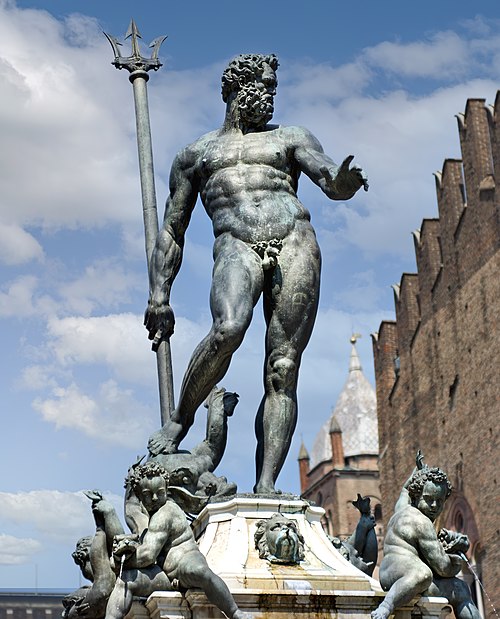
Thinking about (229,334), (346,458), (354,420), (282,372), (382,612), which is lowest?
(382,612)

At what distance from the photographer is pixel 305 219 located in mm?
7789

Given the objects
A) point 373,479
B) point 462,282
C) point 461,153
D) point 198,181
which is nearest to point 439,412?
point 462,282

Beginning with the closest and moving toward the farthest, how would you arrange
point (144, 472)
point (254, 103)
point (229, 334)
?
point (144, 472)
point (229, 334)
point (254, 103)

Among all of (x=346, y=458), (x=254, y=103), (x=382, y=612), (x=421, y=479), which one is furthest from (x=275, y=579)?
(x=346, y=458)

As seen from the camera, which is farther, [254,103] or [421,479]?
[254,103]

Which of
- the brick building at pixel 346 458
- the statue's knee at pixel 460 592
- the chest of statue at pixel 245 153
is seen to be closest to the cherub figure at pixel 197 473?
the statue's knee at pixel 460 592

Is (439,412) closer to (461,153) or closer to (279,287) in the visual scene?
(461,153)

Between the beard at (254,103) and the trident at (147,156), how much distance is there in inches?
60.3

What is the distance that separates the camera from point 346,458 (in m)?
73.3

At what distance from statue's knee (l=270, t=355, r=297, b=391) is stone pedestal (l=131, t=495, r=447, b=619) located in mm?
713

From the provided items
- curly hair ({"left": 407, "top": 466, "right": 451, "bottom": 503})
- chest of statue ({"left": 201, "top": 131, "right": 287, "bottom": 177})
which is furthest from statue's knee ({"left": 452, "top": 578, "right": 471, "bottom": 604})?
chest of statue ({"left": 201, "top": 131, "right": 287, "bottom": 177})

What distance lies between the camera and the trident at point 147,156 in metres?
9.17

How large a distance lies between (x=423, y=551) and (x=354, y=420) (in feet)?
225

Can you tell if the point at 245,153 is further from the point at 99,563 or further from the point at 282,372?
the point at 99,563
